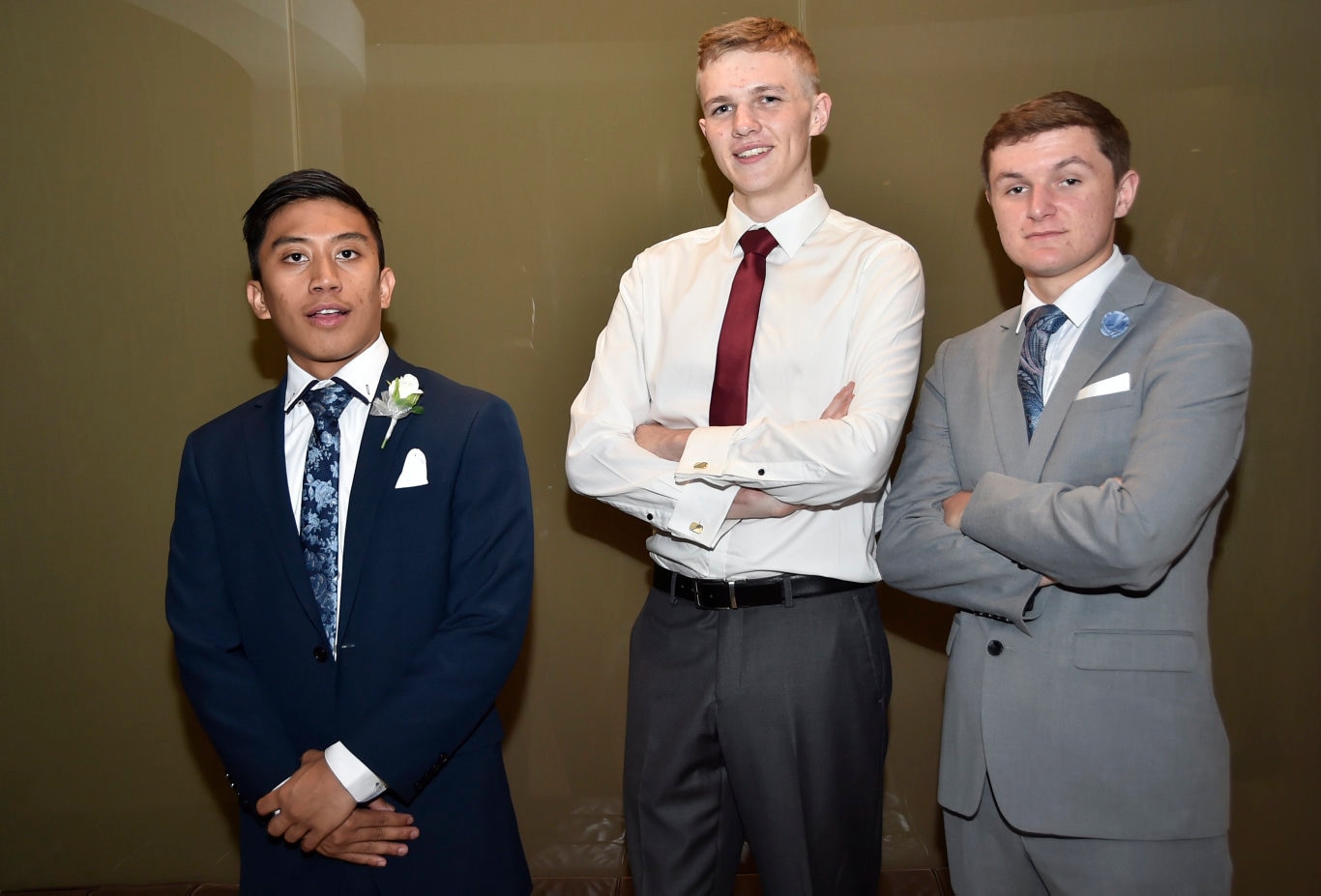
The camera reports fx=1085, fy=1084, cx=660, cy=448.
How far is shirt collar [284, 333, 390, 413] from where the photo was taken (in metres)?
2.31

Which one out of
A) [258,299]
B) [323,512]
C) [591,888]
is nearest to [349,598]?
[323,512]

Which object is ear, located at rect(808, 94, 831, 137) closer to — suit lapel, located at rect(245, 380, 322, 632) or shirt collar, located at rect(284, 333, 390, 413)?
shirt collar, located at rect(284, 333, 390, 413)

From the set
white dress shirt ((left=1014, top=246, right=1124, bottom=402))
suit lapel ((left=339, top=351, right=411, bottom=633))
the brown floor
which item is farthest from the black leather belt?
the brown floor

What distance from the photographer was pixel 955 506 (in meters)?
2.31

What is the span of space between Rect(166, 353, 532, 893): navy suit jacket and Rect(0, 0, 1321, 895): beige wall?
1.38 metres

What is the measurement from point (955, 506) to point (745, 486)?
450 millimetres

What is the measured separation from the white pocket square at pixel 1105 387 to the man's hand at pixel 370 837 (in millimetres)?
1580

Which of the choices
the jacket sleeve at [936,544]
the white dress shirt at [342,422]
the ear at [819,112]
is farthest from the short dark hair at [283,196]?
the jacket sleeve at [936,544]

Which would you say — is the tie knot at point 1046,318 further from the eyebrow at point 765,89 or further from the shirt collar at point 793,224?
the eyebrow at point 765,89

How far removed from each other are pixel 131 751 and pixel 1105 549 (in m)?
3.28

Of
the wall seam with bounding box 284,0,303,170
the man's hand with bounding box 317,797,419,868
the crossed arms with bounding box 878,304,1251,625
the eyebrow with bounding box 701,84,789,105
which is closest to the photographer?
the crossed arms with bounding box 878,304,1251,625

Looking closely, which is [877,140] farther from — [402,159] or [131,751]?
[131,751]

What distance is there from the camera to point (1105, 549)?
197 centimetres

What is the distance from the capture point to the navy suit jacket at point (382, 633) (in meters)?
2.12
